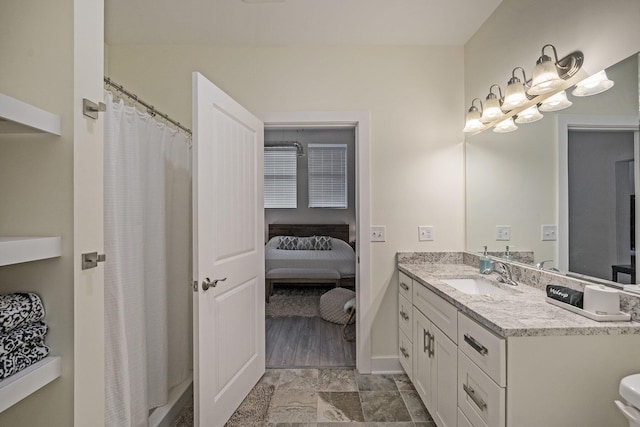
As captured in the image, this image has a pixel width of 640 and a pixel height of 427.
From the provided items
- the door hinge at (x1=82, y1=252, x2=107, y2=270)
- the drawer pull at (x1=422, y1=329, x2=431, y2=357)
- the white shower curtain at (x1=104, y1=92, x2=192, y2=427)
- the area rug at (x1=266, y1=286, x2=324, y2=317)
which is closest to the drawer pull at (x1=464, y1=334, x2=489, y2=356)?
the drawer pull at (x1=422, y1=329, x2=431, y2=357)

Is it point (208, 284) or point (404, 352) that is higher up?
point (208, 284)

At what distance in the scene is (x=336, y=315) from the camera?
3.28 meters

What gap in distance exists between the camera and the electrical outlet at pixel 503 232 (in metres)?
1.91

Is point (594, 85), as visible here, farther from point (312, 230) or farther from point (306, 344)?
point (312, 230)

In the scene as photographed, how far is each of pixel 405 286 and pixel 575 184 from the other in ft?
3.79

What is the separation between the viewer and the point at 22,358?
2.48 feet

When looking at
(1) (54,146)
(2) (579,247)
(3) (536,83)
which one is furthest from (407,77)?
(1) (54,146)

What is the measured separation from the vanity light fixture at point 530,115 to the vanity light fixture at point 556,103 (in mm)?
50

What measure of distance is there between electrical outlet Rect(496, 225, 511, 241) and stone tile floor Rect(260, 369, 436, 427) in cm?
124

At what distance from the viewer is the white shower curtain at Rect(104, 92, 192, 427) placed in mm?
1326

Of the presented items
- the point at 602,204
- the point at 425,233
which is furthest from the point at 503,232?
the point at 602,204

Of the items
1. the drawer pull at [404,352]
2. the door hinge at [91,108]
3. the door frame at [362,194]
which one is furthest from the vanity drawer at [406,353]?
the door hinge at [91,108]

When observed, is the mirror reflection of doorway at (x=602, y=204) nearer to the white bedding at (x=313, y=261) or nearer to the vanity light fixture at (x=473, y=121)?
the vanity light fixture at (x=473, y=121)

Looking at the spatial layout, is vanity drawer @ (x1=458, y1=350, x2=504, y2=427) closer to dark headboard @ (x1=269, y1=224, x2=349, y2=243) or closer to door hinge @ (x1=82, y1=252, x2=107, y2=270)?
door hinge @ (x1=82, y1=252, x2=107, y2=270)
